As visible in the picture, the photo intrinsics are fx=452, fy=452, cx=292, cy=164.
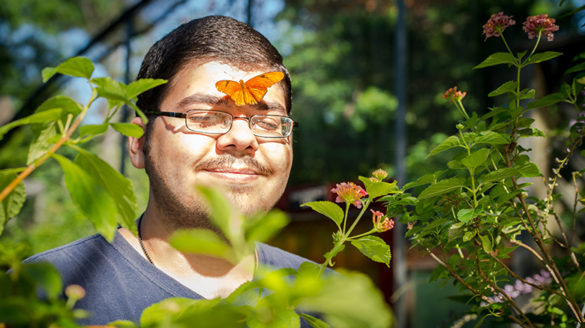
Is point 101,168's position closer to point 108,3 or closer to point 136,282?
point 136,282

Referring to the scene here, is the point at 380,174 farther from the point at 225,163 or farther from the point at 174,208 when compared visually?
the point at 174,208

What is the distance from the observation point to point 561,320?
80 centimetres

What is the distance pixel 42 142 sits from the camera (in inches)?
17.1

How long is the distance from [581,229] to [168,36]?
2.47m

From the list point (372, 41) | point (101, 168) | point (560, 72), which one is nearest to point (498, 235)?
point (101, 168)

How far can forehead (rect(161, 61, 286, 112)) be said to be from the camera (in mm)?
1065

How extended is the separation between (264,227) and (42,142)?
0.97 feet

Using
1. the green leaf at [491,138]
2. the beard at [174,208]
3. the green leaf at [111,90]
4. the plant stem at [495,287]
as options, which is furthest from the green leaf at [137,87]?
the beard at [174,208]

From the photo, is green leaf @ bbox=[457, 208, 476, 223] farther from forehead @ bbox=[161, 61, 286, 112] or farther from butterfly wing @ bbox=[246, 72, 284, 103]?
forehead @ bbox=[161, 61, 286, 112]

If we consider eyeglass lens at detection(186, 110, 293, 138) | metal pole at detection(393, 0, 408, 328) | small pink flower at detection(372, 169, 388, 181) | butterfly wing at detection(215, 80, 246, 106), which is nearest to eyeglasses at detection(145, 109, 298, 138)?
eyeglass lens at detection(186, 110, 293, 138)

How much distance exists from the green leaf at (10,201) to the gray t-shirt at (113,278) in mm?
643

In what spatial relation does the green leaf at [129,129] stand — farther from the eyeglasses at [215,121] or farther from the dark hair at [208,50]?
the dark hair at [208,50]

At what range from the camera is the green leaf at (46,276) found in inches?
10.0

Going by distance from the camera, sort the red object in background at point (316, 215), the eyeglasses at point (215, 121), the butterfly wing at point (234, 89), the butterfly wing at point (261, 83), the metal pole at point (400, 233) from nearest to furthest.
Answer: the butterfly wing at point (261, 83) < the butterfly wing at point (234, 89) < the eyeglasses at point (215, 121) < the red object in background at point (316, 215) < the metal pole at point (400, 233)
